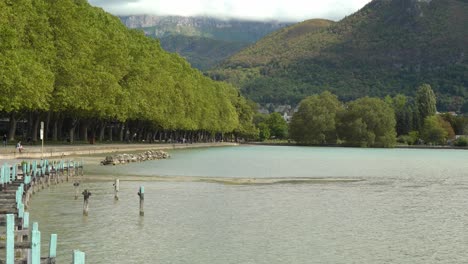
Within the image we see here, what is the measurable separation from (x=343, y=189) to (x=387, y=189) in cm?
428

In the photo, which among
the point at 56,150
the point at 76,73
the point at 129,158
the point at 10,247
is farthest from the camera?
the point at 129,158

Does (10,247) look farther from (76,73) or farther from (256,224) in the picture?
(76,73)

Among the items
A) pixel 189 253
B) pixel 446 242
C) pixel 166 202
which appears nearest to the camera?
pixel 189 253

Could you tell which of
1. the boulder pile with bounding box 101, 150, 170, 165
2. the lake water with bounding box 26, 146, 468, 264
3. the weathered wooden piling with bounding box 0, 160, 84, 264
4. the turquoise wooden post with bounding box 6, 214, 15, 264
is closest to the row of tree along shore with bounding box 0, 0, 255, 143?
the boulder pile with bounding box 101, 150, 170, 165

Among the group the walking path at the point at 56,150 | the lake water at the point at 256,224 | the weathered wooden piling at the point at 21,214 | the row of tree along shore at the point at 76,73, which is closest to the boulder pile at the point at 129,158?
the walking path at the point at 56,150

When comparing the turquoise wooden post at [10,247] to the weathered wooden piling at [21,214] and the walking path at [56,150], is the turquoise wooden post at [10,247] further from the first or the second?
the walking path at [56,150]

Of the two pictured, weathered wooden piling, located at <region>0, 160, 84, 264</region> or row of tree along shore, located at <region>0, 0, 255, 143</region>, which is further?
row of tree along shore, located at <region>0, 0, 255, 143</region>

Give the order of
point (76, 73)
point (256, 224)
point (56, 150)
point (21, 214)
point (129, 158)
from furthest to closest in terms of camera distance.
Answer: point (129, 158)
point (76, 73)
point (56, 150)
point (256, 224)
point (21, 214)

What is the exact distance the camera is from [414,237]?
3388 centimetres

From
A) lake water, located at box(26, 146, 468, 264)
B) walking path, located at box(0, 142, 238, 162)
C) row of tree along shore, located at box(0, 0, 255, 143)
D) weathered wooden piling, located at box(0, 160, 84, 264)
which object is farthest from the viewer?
row of tree along shore, located at box(0, 0, 255, 143)

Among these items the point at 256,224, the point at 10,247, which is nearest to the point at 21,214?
the point at 10,247

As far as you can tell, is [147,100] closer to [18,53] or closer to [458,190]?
[18,53]

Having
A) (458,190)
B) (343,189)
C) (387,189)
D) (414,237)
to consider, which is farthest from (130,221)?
(458,190)

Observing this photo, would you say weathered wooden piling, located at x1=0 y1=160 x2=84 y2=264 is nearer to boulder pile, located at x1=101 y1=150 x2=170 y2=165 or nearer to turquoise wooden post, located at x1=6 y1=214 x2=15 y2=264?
turquoise wooden post, located at x1=6 y1=214 x2=15 y2=264
